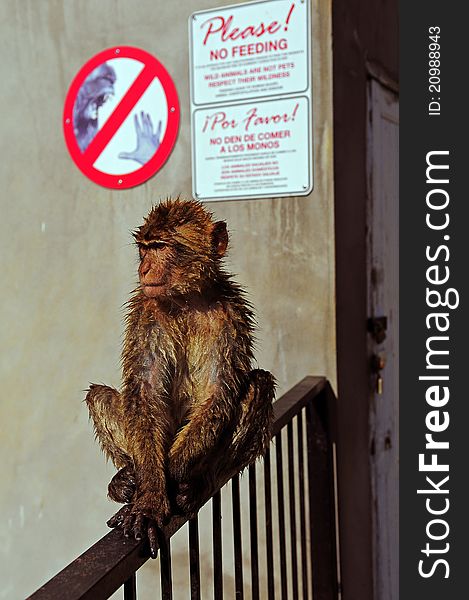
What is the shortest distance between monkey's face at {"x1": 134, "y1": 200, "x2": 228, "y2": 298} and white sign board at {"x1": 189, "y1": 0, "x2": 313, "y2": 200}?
0.97 metres

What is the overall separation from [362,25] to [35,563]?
2.01m

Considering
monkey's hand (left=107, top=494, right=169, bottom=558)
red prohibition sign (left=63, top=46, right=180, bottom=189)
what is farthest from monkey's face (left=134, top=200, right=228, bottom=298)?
red prohibition sign (left=63, top=46, right=180, bottom=189)

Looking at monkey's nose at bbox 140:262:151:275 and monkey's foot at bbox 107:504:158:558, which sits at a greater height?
monkey's nose at bbox 140:262:151:275

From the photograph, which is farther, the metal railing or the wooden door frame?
the wooden door frame

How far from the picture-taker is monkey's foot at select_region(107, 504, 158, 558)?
3.04 feet

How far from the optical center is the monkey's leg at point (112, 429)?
101 cm

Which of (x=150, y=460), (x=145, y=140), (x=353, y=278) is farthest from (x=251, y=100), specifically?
(x=150, y=460)

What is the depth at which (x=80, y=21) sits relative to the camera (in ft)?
7.23

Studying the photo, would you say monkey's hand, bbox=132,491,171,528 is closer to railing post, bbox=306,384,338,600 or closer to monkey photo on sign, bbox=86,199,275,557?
monkey photo on sign, bbox=86,199,275,557

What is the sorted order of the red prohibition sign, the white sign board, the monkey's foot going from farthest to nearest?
the red prohibition sign → the white sign board → the monkey's foot

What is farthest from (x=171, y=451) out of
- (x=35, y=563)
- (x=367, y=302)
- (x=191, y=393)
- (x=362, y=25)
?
(x=362, y=25)

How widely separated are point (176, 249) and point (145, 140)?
4.06ft

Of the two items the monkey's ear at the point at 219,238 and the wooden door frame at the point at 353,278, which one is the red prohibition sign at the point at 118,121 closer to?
the wooden door frame at the point at 353,278

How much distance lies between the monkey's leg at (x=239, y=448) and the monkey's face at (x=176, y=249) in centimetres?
21
